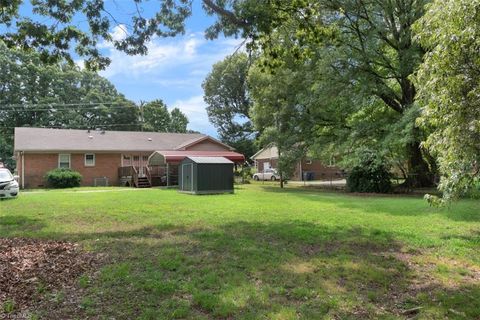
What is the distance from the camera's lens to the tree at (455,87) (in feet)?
15.5

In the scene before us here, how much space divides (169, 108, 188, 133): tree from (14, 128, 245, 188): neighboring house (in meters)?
26.3

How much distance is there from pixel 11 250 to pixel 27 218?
4181mm

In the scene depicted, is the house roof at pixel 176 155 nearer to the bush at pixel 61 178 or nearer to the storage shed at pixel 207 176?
the storage shed at pixel 207 176

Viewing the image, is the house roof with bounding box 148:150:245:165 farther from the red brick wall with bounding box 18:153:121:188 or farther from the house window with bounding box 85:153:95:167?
the house window with bounding box 85:153:95:167

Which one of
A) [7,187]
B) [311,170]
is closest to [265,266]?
[7,187]

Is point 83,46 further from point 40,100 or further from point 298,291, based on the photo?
point 40,100

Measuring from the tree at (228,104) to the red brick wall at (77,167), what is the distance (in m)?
29.2

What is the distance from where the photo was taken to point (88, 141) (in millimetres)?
31438

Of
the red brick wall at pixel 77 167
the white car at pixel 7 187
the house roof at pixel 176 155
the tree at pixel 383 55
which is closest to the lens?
the white car at pixel 7 187

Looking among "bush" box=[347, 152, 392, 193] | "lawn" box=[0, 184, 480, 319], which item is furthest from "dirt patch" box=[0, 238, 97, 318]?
"bush" box=[347, 152, 392, 193]

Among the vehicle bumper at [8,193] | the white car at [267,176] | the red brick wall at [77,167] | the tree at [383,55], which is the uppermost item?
the tree at [383,55]

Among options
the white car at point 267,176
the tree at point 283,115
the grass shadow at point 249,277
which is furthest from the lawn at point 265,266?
the white car at point 267,176

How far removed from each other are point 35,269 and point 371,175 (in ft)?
62.7

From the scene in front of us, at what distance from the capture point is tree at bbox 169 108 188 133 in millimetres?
61344
